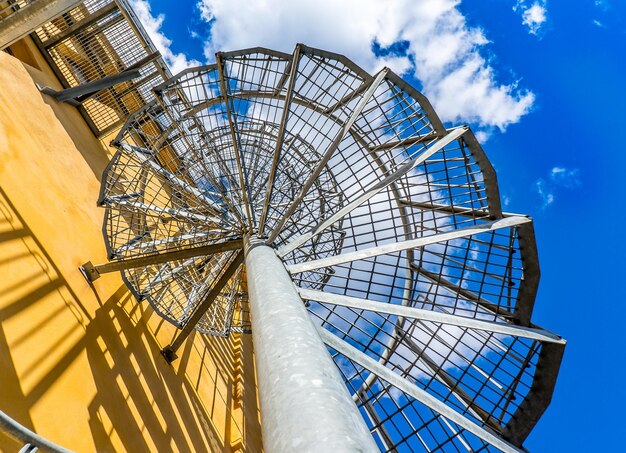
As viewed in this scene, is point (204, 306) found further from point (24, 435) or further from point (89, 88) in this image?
point (89, 88)

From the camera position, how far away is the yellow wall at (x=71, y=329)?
565 cm

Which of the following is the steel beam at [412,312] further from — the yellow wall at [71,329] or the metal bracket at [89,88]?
the metal bracket at [89,88]

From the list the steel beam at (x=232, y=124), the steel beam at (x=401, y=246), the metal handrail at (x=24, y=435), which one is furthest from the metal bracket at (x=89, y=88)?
the metal handrail at (x=24, y=435)

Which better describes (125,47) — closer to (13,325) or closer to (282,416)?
(13,325)

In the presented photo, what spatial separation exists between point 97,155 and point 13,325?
853cm

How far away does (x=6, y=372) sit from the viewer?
5.04m

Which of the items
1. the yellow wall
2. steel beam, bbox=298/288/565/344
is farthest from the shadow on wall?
steel beam, bbox=298/288/565/344

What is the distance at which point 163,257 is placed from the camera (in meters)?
8.36

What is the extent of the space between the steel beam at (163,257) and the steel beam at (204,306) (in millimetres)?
424

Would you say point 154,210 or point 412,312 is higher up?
point 154,210

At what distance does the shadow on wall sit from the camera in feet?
17.8

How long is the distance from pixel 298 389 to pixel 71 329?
6070 millimetres

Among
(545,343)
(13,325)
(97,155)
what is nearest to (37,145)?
(97,155)

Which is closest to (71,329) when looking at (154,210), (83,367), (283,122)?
(83,367)
